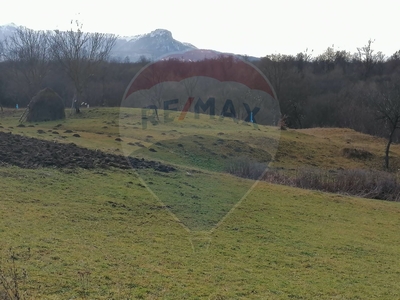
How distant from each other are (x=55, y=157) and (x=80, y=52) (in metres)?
35.3

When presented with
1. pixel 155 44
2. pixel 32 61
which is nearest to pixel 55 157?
pixel 32 61

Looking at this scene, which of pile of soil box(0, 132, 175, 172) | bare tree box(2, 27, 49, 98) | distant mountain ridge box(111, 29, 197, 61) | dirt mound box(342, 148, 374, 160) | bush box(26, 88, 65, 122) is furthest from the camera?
distant mountain ridge box(111, 29, 197, 61)

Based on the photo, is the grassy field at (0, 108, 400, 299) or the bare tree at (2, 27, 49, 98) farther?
the bare tree at (2, 27, 49, 98)

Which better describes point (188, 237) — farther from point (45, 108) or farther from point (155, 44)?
point (155, 44)

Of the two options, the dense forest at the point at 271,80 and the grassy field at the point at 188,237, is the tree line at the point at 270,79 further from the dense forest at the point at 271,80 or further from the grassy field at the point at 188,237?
the grassy field at the point at 188,237

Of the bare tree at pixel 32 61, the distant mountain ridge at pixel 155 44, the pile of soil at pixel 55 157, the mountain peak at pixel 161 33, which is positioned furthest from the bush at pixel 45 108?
the mountain peak at pixel 161 33

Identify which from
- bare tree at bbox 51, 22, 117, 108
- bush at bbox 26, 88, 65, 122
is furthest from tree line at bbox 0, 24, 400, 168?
bush at bbox 26, 88, 65, 122

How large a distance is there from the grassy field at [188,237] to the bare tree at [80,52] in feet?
109

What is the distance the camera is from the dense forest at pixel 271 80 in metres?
47.8

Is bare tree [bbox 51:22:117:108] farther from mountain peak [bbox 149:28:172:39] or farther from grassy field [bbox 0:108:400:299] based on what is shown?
mountain peak [bbox 149:28:172:39]

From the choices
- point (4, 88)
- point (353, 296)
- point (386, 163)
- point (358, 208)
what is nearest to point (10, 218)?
point (353, 296)

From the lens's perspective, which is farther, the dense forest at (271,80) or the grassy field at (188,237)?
the dense forest at (271,80)

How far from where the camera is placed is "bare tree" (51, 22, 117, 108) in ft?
147

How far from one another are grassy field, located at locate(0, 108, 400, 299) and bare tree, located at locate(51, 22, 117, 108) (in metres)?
33.2
